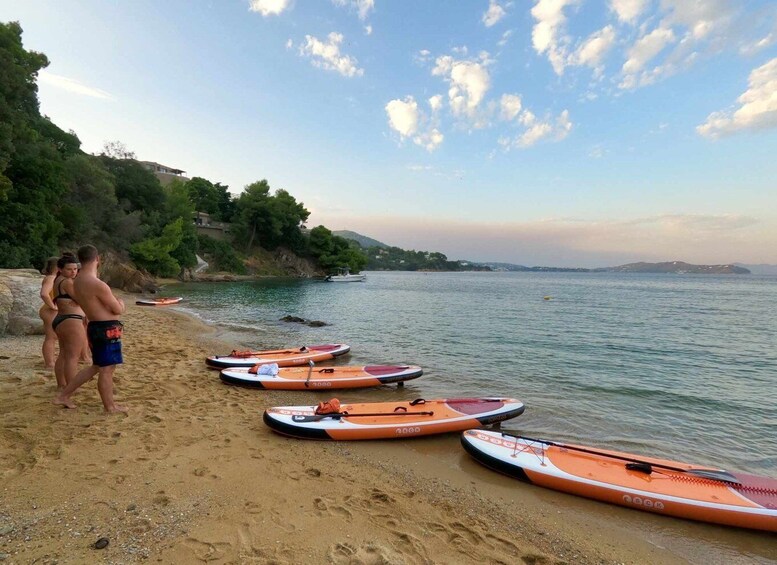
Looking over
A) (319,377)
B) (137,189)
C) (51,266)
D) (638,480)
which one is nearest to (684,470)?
(638,480)

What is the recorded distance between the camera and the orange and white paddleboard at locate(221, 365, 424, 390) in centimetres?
827

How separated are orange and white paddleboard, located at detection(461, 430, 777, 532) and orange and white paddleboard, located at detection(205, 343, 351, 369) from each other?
612 centimetres

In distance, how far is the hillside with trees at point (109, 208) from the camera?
2109 centimetres

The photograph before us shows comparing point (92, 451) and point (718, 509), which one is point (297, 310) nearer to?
point (92, 451)

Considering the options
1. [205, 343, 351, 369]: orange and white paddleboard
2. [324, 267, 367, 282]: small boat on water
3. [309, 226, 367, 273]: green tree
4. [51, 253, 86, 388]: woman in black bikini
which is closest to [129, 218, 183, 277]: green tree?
[324, 267, 367, 282]: small boat on water

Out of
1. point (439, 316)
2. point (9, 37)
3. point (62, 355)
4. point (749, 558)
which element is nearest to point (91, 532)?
point (62, 355)

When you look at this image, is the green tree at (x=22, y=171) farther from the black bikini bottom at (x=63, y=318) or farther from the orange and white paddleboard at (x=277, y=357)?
the black bikini bottom at (x=63, y=318)

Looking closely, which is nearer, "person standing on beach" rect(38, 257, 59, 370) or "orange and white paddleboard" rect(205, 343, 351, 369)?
"person standing on beach" rect(38, 257, 59, 370)

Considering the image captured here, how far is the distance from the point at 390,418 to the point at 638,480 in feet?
11.2

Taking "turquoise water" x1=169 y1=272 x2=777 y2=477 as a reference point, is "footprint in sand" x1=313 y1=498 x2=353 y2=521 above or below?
above

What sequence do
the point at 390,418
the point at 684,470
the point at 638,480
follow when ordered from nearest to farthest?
the point at 638,480
the point at 684,470
the point at 390,418

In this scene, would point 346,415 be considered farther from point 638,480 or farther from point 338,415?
point 638,480

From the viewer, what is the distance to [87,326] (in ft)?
17.1

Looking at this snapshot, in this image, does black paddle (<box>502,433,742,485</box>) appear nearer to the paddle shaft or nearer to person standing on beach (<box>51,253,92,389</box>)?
the paddle shaft
